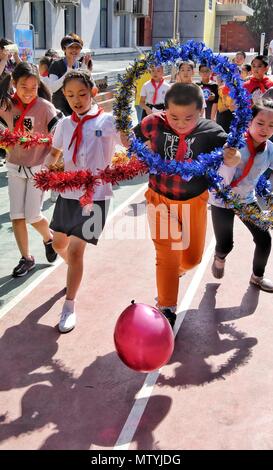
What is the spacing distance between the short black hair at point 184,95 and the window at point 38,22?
2196 cm

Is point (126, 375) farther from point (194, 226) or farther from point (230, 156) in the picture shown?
point (230, 156)

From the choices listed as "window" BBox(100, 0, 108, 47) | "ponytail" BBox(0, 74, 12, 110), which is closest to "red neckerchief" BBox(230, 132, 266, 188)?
"ponytail" BBox(0, 74, 12, 110)

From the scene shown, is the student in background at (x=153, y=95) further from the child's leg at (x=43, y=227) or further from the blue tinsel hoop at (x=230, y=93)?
the blue tinsel hoop at (x=230, y=93)

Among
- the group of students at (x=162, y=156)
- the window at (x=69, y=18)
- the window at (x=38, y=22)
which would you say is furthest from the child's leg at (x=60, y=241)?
the window at (x=69, y=18)

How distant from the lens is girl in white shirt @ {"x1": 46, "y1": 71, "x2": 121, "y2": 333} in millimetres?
4324

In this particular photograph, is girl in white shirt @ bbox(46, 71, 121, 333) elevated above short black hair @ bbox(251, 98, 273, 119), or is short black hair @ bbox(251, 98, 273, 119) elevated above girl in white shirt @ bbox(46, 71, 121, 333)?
short black hair @ bbox(251, 98, 273, 119)

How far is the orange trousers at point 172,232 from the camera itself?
4.36 metres

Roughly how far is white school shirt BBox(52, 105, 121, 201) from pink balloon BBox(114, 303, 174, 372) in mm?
1260

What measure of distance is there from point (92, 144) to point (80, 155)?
132 millimetres

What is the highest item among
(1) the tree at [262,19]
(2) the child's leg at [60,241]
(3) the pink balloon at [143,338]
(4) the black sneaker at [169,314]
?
(1) the tree at [262,19]

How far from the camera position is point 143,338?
3.54m

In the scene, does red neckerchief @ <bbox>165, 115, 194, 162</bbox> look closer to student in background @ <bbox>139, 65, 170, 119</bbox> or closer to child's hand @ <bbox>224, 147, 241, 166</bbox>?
child's hand @ <bbox>224, 147, 241, 166</bbox>

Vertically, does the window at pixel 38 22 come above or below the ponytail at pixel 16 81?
above
